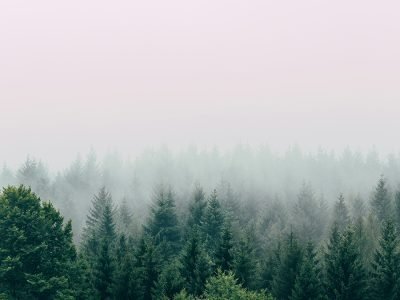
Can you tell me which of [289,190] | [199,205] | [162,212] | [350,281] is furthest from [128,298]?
[289,190]

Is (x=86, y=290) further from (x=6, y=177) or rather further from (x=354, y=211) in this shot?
(x=6, y=177)

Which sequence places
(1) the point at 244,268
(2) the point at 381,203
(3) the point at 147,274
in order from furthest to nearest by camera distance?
(2) the point at 381,203 → (1) the point at 244,268 → (3) the point at 147,274

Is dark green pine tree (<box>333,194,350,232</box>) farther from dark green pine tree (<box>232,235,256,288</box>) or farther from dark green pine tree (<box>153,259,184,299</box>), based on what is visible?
dark green pine tree (<box>153,259,184,299</box>)

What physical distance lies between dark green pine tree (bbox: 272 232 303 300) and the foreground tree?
62.9 feet

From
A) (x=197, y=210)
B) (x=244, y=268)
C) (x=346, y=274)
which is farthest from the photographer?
(x=197, y=210)

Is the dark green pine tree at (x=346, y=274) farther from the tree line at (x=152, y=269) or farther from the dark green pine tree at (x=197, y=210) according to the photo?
the dark green pine tree at (x=197, y=210)

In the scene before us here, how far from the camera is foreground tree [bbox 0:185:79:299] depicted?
4209 centimetres

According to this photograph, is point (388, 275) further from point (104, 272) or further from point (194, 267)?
point (104, 272)

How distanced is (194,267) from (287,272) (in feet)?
30.3

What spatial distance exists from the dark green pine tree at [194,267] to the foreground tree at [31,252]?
393 inches

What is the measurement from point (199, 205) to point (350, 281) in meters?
39.9

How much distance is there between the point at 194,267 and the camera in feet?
157

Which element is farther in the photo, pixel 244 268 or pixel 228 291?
pixel 244 268

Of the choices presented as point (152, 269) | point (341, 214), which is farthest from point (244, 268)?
point (341, 214)
